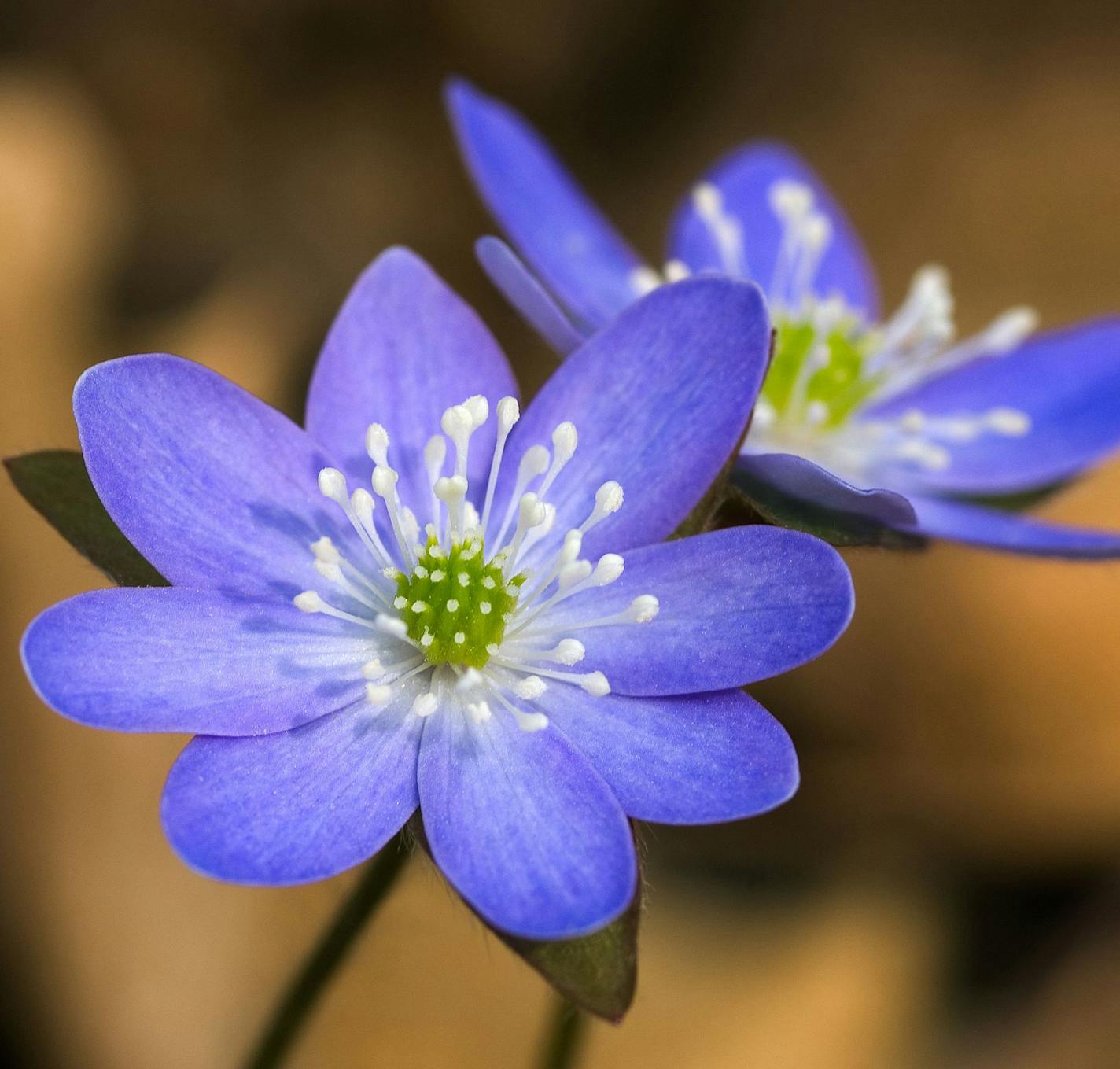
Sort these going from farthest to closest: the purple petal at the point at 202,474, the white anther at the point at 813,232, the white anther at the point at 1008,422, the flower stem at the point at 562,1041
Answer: the white anther at the point at 813,232, the white anther at the point at 1008,422, the flower stem at the point at 562,1041, the purple petal at the point at 202,474

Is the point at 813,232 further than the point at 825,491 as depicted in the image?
Yes

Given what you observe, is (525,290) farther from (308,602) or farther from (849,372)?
(849,372)

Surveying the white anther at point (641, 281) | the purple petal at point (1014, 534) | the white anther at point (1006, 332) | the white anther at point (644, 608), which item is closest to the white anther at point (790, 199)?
the white anther at point (641, 281)

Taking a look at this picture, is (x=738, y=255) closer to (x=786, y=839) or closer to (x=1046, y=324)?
(x=786, y=839)

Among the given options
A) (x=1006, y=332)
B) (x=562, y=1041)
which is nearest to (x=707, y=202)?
(x=1006, y=332)

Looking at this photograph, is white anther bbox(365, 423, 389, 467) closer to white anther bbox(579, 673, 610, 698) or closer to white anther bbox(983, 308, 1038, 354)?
white anther bbox(579, 673, 610, 698)

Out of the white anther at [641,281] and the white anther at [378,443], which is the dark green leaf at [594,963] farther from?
the white anther at [641,281]

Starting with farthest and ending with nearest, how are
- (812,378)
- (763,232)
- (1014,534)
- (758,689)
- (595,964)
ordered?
1. (758,689)
2. (763,232)
3. (812,378)
4. (1014,534)
5. (595,964)

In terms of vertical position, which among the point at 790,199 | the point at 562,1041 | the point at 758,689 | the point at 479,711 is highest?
the point at 790,199
